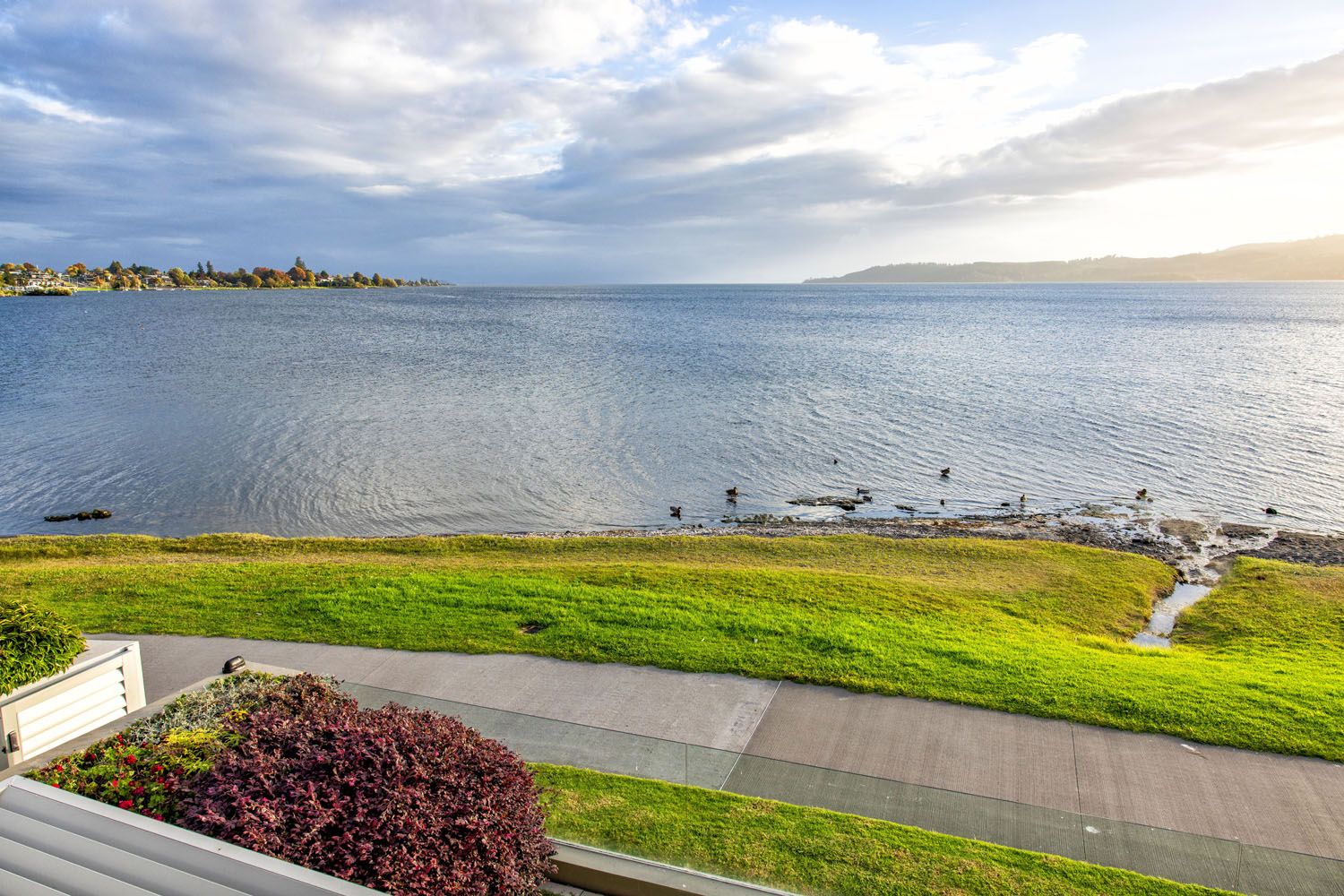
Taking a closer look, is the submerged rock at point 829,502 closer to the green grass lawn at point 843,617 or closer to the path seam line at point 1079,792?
the green grass lawn at point 843,617

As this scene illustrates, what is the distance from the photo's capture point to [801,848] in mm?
5879

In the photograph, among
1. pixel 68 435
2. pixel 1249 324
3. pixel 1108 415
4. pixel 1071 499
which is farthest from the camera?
pixel 1249 324

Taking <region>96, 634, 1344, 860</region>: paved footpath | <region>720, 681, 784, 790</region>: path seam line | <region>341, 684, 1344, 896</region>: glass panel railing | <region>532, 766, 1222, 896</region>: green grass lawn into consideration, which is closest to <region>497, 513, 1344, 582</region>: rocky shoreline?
<region>96, 634, 1344, 860</region>: paved footpath

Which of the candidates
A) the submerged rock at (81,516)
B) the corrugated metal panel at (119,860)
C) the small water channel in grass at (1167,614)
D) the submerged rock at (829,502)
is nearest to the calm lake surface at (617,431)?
the submerged rock at (81,516)

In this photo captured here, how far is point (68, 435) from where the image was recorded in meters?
34.1

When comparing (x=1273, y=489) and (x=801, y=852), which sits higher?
(x=801, y=852)

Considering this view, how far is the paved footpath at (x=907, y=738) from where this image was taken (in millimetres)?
6570

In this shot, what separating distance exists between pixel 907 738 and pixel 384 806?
16.8 feet

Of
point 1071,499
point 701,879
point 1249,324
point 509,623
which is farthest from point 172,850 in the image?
point 1249,324

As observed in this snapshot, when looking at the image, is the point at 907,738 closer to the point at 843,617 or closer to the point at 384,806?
the point at 843,617

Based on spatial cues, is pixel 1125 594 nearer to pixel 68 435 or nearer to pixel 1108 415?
pixel 1108 415

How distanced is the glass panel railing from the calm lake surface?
1555 cm

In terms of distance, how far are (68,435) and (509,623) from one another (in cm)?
3380

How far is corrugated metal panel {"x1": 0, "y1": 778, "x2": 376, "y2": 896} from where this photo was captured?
3.50 metres
